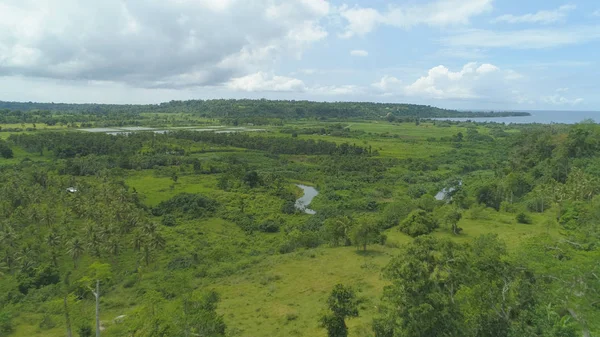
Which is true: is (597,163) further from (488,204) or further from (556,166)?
(488,204)

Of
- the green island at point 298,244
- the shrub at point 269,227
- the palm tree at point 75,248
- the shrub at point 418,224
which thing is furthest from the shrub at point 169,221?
the shrub at point 418,224

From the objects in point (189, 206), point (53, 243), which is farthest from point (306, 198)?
point (53, 243)

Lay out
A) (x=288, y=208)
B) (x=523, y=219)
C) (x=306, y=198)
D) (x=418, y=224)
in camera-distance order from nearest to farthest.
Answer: (x=418, y=224) < (x=523, y=219) < (x=288, y=208) < (x=306, y=198)

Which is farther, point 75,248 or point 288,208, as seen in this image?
point 288,208

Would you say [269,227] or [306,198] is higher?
[269,227]

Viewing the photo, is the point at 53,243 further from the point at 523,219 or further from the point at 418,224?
the point at 523,219

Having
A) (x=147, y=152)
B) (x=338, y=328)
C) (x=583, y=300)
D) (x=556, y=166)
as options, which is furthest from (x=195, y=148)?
(x=583, y=300)

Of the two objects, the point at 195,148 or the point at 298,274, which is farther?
the point at 195,148
